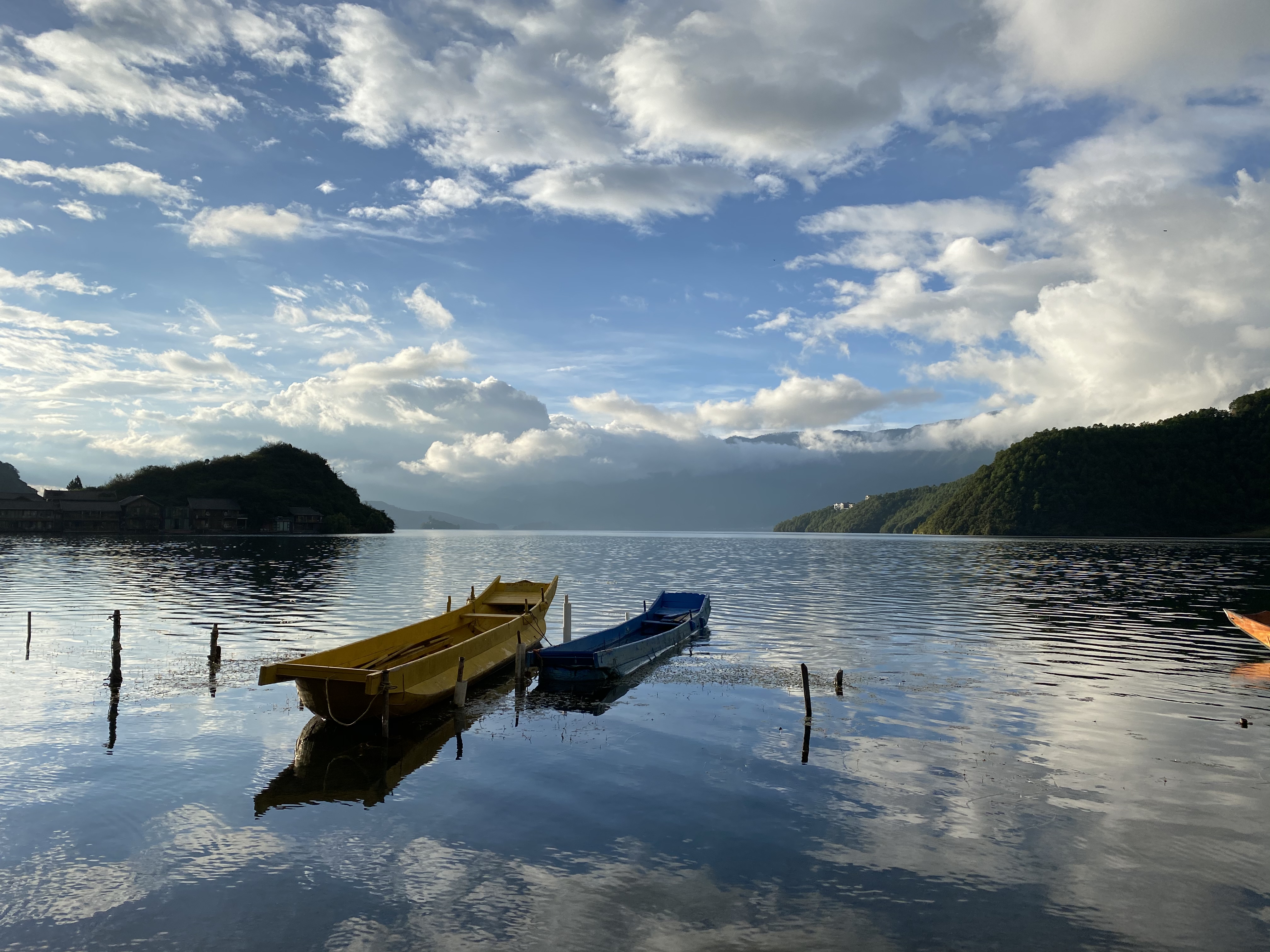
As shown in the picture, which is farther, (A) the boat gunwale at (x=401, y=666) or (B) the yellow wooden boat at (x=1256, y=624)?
(B) the yellow wooden boat at (x=1256, y=624)

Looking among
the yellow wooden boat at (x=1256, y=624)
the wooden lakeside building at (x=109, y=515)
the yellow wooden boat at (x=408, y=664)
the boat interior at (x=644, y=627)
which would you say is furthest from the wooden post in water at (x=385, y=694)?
the wooden lakeside building at (x=109, y=515)

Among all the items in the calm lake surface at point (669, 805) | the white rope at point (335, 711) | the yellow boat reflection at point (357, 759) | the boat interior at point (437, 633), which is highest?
the boat interior at point (437, 633)

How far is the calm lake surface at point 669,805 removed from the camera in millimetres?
12016

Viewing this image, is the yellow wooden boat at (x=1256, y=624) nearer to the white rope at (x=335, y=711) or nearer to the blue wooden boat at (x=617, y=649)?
the blue wooden boat at (x=617, y=649)

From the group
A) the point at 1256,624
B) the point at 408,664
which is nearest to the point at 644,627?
the point at 408,664

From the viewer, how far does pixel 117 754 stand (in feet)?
66.3

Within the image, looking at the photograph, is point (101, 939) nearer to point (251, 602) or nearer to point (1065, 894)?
point (1065, 894)

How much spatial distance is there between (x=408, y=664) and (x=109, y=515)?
654 ft

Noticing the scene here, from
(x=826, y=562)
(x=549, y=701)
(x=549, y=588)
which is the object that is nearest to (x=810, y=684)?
(x=549, y=701)

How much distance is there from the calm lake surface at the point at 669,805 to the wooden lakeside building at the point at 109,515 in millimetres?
166888

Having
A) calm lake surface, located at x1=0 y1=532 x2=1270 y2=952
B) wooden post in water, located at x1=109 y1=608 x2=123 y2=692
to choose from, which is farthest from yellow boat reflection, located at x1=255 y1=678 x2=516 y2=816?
wooden post in water, located at x1=109 y1=608 x2=123 y2=692

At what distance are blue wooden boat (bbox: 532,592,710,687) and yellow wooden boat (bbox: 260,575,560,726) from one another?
2270 millimetres

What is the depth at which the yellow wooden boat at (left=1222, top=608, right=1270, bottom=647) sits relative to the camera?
3703 cm

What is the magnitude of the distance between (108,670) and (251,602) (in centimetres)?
2521
